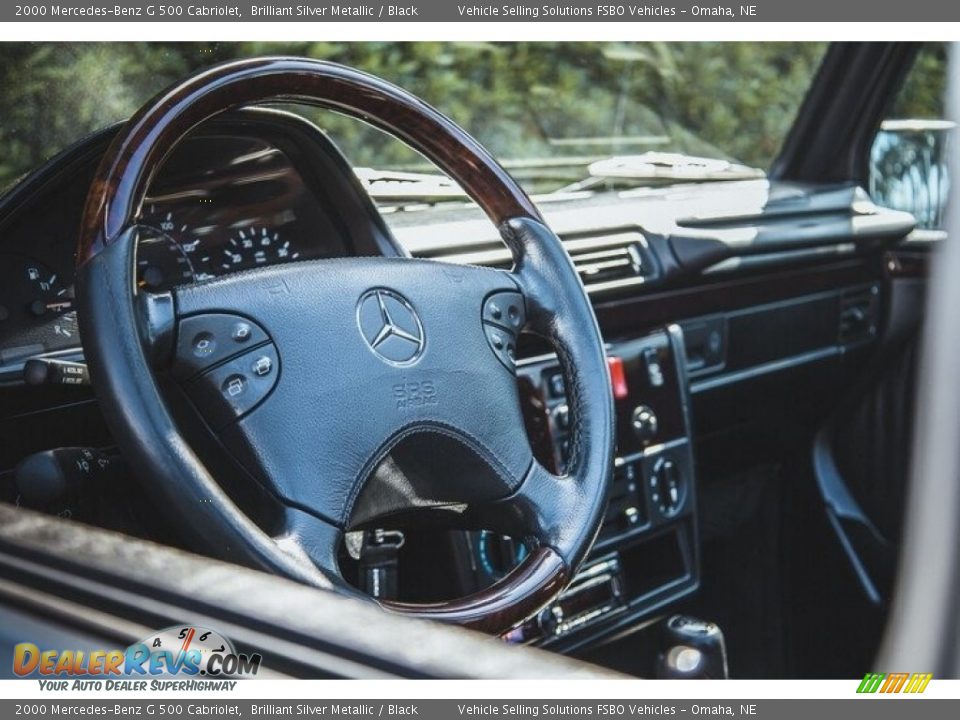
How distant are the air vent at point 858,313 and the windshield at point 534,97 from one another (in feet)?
1.42

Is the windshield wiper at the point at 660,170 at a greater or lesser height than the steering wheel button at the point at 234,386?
greater

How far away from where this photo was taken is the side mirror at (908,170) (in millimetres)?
3580

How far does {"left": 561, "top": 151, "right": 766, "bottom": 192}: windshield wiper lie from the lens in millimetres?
3072

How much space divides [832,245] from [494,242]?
123 centimetres

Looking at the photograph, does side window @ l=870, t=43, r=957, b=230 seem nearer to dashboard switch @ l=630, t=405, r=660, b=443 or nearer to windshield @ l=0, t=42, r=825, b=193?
windshield @ l=0, t=42, r=825, b=193

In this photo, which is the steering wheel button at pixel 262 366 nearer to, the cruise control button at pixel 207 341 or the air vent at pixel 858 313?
the cruise control button at pixel 207 341

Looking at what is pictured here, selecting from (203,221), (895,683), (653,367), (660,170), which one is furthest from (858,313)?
(895,683)

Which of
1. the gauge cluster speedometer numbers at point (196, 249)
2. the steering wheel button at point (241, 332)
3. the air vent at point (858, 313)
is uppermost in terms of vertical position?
the gauge cluster speedometer numbers at point (196, 249)

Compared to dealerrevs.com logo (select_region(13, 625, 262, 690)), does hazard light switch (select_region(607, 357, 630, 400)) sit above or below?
below

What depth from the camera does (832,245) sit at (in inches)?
130

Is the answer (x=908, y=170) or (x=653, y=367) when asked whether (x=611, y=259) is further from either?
(x=908, y=170)

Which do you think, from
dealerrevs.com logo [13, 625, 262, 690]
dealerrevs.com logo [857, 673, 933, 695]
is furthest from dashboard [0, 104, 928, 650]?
dealerrevs.com logo [857, 673, 933, 695]

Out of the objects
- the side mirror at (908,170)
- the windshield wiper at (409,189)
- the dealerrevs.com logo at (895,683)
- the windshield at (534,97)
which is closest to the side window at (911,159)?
the side mirror at (908,170)
